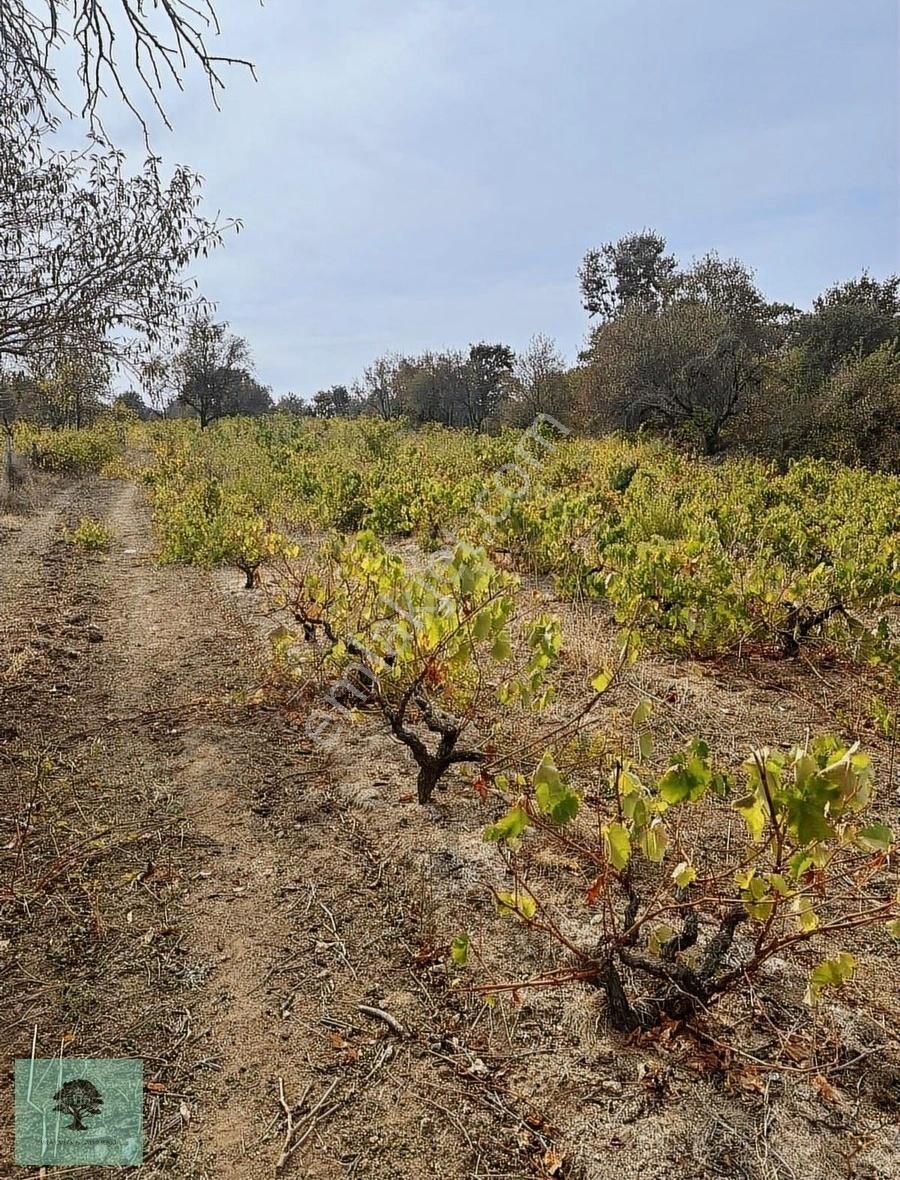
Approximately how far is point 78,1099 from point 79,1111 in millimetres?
33

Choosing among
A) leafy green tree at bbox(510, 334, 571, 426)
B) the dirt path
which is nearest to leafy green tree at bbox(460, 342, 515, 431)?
leafy green tree at bbox(510, 334, 571, 426)

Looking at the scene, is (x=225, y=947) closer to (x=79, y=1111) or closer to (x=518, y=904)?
(x=79, y=1111)

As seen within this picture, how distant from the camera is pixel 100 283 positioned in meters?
4.61

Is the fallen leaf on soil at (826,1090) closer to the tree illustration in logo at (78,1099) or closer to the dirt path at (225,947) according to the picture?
the dirt path at (225,947)

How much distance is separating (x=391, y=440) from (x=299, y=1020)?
16000 millimetres

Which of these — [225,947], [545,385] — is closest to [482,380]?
[545,385]

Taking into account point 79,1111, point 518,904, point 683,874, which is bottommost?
point 79,1111

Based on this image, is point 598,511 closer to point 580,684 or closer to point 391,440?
point 580,684

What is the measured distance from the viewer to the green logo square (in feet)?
5.12

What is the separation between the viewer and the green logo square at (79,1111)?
5.12 feet

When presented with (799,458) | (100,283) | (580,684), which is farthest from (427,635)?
(799,458)

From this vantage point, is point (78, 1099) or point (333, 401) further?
point (333, 401)

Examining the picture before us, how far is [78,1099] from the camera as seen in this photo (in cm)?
168

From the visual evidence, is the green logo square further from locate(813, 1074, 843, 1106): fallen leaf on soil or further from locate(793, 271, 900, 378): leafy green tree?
locate(793, 271, 900, 378): leafy green tree
